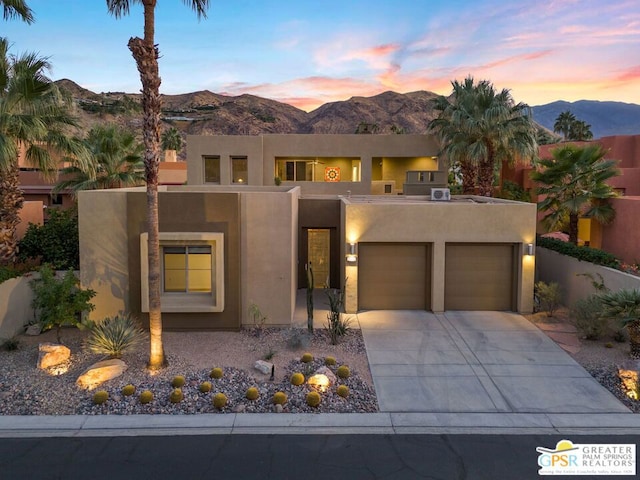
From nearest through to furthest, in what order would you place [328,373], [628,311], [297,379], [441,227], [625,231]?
[297,379]
[328,373]
[628,311]
[441,227]
[625,231]

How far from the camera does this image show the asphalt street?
6.61 m

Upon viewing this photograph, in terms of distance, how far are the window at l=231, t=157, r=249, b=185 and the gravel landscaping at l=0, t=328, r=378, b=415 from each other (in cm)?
1589

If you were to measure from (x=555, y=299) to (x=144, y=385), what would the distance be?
12.1 metres

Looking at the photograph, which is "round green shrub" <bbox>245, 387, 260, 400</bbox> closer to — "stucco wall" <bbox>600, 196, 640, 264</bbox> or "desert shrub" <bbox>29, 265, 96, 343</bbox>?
"desert shrub" <bbox>29, 265, 96, 343</bbox>

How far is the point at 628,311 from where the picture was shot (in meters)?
10.2

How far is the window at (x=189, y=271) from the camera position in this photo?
12.8m

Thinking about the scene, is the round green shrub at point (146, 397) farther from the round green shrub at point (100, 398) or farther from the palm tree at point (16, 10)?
the palm tree at point (16, 10)

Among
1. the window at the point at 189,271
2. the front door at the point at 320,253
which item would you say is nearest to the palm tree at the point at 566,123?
the front door at the point at 320,253

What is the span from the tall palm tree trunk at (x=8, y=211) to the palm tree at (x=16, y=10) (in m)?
4.31

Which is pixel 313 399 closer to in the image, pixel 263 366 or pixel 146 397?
pixel 263 366

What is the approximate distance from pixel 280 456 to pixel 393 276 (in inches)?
359

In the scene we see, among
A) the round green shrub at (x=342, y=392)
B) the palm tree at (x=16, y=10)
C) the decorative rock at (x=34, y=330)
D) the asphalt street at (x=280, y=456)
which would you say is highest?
the palm tree at (x=16, y=10)

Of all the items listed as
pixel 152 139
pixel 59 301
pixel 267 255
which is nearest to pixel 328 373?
pixel 267 255

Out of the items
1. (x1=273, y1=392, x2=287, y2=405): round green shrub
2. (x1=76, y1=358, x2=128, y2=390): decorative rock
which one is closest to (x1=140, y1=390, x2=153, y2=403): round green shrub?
(x1=76, y1=358, x2=128, y2=390): decorative rock
